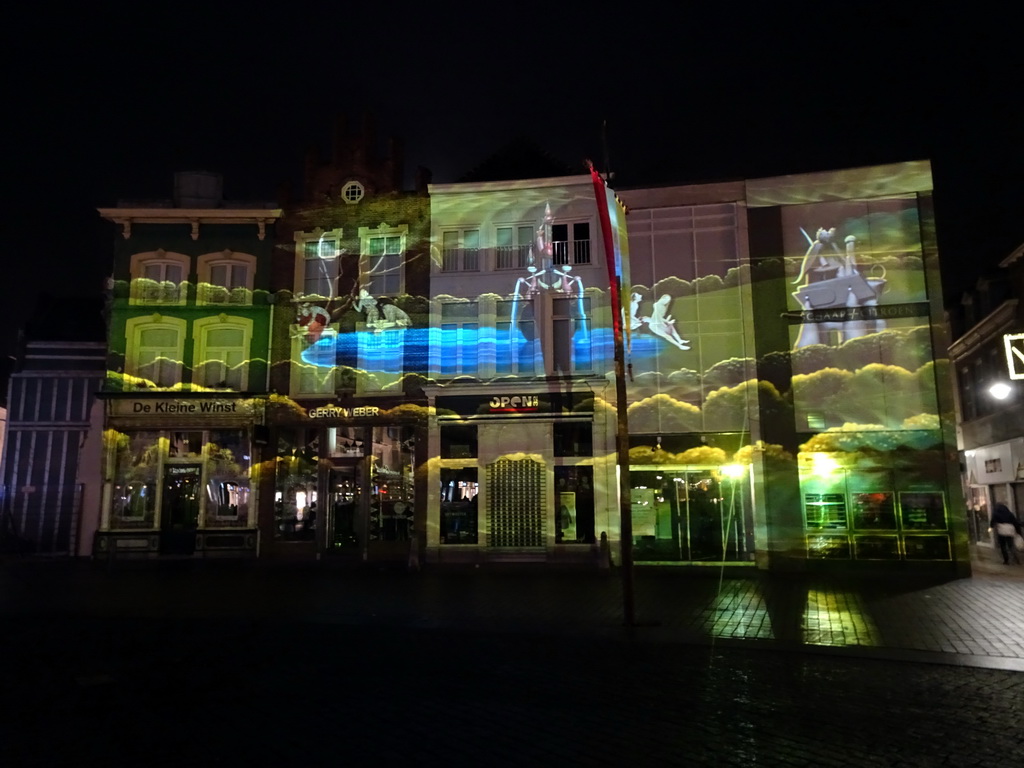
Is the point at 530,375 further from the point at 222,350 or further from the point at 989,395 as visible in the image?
the point at 989,395

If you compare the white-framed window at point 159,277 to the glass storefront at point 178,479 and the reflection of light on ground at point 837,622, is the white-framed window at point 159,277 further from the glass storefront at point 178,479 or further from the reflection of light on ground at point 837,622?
the reflection of light on ground at point 837,622

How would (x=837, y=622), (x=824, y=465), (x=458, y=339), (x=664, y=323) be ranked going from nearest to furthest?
(x=837, y=622) → (x=824, y=465) → (x=664, y=323) → (x=458, y=339)

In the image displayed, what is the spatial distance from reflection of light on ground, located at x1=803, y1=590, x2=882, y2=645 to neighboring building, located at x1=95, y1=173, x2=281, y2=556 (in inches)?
618

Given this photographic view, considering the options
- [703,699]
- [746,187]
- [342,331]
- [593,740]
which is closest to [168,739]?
[593,740]

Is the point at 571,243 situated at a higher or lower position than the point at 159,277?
higher

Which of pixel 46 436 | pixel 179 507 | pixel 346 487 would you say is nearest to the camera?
pixel 346 487

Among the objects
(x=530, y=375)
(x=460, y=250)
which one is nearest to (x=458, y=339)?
(x=530, y=375)

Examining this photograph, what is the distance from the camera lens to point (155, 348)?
24.1 meters

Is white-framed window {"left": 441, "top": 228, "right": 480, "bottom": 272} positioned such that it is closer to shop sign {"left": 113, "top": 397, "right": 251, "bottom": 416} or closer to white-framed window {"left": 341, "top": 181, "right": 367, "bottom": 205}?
white-framed window {"left": 341, "top": 181, "right": 367, "bottom": 205}

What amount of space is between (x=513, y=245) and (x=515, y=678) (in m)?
16.4

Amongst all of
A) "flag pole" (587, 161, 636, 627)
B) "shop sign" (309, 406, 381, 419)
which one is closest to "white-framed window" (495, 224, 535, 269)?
"shop sign" (309, 406, 381, 419)

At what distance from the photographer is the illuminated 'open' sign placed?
14.7 meters

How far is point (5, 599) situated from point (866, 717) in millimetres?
15616

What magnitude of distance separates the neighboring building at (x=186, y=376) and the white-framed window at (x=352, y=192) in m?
2.19
